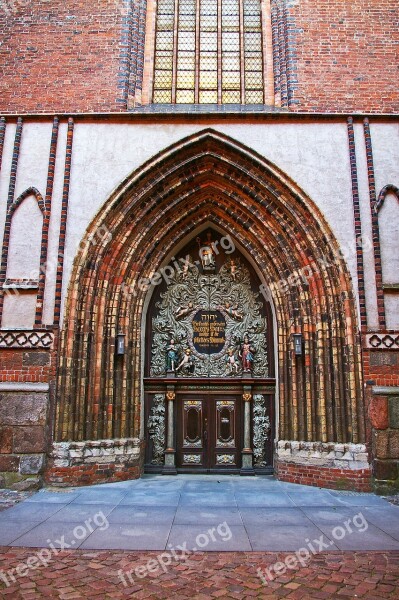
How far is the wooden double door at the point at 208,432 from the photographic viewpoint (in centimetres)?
884

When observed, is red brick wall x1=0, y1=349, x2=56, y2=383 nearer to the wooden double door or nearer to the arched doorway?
the arched doorway

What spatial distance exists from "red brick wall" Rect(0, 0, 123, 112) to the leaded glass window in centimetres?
115

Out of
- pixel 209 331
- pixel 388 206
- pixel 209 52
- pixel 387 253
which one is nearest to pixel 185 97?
pixel 209 52

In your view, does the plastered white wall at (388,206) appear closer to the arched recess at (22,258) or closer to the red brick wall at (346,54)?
the red brick wall at (346,54)

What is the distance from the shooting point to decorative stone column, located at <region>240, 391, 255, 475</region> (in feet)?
28.3

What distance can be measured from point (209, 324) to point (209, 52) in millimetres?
6019

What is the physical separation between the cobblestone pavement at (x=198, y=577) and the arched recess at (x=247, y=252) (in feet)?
11.1

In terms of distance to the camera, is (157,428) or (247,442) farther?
(157,428)

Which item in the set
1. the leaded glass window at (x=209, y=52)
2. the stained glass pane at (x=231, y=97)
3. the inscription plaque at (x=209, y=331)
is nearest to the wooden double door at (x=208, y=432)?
the inscription plaque at (x=209, y=331)

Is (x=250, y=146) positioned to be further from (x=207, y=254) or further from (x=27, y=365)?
(x=27, y=365)

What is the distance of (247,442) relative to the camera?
877 centimetres

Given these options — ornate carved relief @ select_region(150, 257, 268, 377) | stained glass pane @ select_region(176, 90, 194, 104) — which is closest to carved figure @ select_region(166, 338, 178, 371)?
ornate carved relief @ select_region(150, 257, 268, 377)

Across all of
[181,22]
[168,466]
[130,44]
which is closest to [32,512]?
[168,466]

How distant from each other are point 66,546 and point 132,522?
100 cm
